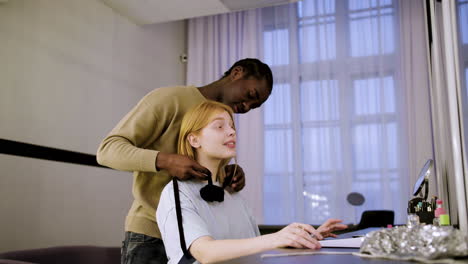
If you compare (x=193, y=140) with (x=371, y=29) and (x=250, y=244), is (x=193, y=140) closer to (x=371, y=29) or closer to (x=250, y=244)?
(x=250, y=244)

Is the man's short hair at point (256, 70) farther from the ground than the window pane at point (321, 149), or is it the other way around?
the man's short hair at point (256, 70)

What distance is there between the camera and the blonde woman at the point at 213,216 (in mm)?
1038

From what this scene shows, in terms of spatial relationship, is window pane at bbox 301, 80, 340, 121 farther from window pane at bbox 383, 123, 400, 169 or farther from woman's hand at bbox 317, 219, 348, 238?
woman's hand at bbox 317, 219, 348, 238

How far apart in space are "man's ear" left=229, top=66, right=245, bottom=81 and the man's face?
0.02 meters

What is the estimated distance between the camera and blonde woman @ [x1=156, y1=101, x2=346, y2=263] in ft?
3.41

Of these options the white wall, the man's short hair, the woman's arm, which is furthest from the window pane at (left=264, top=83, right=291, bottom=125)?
the woman's arm

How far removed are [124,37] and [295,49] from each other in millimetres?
1762

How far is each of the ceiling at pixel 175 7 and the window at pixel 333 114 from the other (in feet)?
3.18

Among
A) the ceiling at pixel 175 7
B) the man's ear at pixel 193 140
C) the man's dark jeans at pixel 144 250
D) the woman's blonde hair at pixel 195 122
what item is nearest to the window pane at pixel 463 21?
the woman's blonde hair at pixel 195 122

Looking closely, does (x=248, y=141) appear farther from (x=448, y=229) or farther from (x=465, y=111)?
(x=448, y=229)

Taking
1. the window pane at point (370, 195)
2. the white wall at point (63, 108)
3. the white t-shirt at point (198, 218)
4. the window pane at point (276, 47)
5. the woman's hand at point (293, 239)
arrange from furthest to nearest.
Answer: the window pane at point (276, 47) → the window pane at point (370, 195) → the white wall at point (63, 108) → the white t-shirt at point (198, 218) → the woman's hand at point (293, 239)

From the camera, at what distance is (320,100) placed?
15.7 feet

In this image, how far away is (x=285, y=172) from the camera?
4.76m

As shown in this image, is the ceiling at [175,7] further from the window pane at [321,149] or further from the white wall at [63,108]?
the window pane at [321,149]
